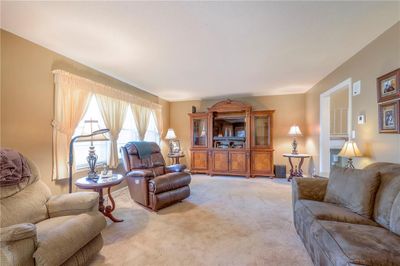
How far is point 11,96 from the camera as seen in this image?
6.95 ft

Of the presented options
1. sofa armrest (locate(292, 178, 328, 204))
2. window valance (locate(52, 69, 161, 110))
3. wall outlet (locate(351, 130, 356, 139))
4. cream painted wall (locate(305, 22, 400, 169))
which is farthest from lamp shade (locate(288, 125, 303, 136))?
window valance (locate(52, 69, 161, 110))

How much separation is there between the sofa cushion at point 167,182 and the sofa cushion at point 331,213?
1877 millimetres

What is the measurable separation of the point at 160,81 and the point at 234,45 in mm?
2094

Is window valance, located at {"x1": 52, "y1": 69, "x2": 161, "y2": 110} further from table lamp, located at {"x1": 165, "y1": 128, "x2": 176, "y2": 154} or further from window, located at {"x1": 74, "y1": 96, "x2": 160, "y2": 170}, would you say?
table lamp, located at {"x1": 165, "y1": 128, "x2": 176, "y2": 154}

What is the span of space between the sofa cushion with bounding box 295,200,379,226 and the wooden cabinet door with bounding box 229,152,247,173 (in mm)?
3146

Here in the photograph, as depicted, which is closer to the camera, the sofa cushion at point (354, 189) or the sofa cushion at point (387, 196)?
the sofa cushion at point (387, 196)

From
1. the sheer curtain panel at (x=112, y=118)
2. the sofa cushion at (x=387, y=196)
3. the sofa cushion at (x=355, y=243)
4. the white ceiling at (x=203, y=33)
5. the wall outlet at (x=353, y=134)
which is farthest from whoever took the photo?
the sheer curtain panel at (x=112, y=118)

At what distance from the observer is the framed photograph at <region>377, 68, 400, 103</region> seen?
1.91 meters

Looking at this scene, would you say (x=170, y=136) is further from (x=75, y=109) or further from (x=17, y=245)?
(x=17, y=245)

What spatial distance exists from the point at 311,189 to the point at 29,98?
3.64 metres

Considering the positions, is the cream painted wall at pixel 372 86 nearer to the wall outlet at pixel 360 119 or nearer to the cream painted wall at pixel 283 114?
the wall outlet at pixel 360 119

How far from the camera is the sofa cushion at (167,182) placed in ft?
9.30

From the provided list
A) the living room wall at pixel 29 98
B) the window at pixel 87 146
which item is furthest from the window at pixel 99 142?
the living room wall at pixel 29 98

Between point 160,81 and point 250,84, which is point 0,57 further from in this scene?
point 250,84
